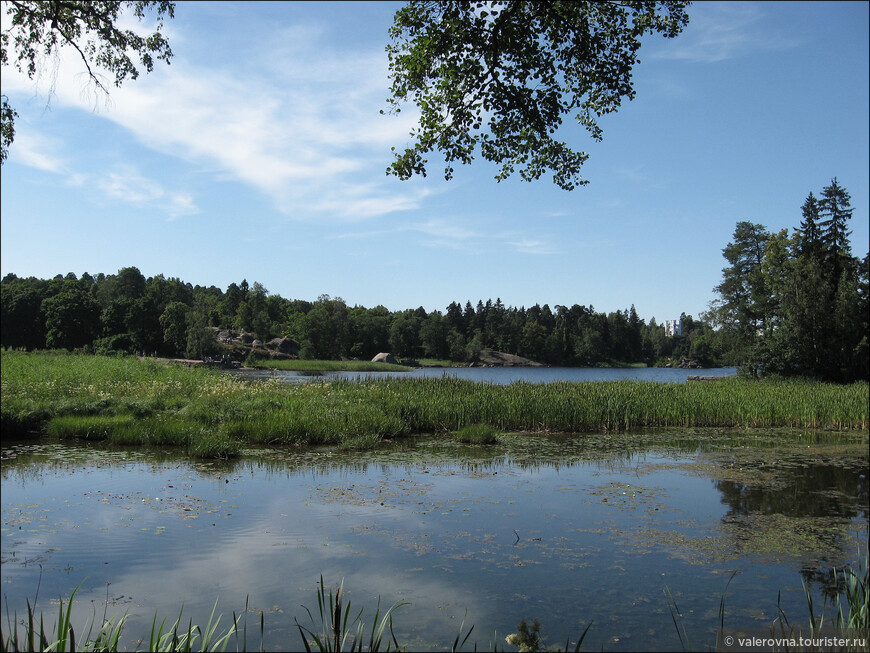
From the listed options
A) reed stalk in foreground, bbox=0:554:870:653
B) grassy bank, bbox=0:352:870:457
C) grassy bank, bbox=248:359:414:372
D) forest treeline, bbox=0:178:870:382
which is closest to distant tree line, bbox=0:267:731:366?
forest treeline, bbox=0:178:870:382

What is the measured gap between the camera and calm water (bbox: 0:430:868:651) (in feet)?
18.3

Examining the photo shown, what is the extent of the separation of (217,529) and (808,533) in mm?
8195

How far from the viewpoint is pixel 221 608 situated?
541cm

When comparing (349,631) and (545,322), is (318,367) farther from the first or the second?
(545,322)

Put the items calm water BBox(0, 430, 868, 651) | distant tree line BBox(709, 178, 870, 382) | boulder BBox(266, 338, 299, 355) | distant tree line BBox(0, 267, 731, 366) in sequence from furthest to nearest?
1. boulder BBox(266, 338, 299, 355)
2. distant tree line BBox(0, 267, 731, 366)
3. distant tree line BBox(709, 178, 870, 382)
4. calm water BBox(0, 430, 868, 651)

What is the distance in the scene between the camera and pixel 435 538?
7832 millimetres

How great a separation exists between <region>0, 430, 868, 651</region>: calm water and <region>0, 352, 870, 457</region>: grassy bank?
1.40 meters

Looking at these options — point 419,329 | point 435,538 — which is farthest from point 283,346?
point 435,538

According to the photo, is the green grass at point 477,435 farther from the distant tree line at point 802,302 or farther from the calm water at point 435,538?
the distant tree line at point 802,302

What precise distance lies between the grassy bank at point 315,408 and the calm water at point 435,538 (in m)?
1.40

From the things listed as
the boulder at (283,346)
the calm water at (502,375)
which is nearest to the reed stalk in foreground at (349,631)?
the calm water at (502,375)

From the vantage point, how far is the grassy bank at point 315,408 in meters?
14.5

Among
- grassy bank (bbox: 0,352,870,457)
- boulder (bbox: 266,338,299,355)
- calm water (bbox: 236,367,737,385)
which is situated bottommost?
calm water (bbox: 236,367,737,385)

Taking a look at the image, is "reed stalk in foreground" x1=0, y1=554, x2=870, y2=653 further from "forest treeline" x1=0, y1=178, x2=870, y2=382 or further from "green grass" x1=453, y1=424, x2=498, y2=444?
"green grass" x1=453, y1=424, x2=498, y2=444
